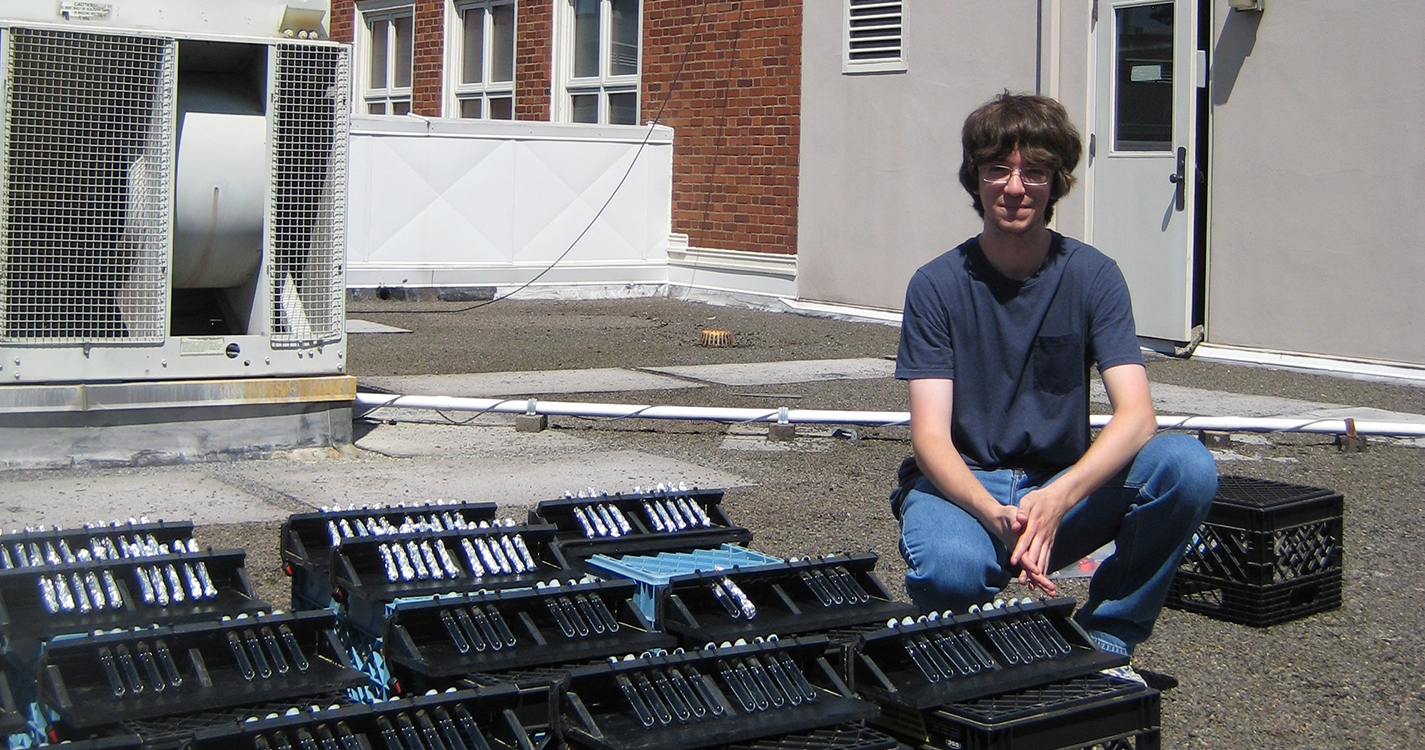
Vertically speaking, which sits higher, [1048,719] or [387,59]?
[387,59]

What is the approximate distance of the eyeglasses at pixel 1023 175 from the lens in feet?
11.0

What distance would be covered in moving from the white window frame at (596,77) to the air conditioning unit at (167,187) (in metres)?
8.53

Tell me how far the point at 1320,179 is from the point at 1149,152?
1.33 meters

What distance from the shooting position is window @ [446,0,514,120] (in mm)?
16344

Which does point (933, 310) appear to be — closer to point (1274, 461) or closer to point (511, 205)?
point (1274, 461)

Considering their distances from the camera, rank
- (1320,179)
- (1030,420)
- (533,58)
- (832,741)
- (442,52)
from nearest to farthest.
Answer: (832,741)
(1030,420)
(1320,179)
(533,58)
(442,52)

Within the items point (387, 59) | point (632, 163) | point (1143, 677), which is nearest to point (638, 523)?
point (1143, 677)

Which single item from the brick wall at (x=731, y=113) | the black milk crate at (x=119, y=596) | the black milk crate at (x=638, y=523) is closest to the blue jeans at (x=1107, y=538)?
the black milk crate at (x=638, y=523)

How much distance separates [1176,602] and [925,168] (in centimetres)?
772

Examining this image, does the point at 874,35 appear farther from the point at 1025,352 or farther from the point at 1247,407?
the point at 1025,352

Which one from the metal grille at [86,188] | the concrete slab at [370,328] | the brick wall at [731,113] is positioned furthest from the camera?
the brick wall at [731,113]

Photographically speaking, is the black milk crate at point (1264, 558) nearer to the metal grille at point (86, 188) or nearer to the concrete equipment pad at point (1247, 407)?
the concrete equipment pad at point (1247, 407)

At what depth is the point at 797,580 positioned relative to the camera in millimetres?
3225

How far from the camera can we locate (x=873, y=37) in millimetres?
12375
